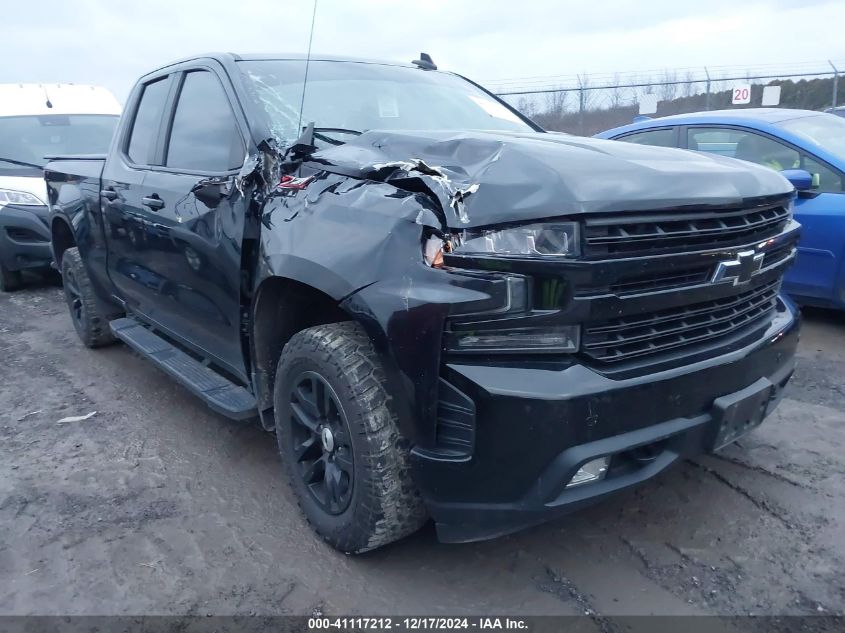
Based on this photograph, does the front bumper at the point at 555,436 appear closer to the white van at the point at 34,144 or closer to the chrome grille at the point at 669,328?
the chrome grille at the point at 669,328

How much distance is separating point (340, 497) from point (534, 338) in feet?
3.39

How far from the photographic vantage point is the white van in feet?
24.5

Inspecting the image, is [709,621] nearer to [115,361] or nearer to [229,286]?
[229,286]

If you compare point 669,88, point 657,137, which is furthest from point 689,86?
point 657,137

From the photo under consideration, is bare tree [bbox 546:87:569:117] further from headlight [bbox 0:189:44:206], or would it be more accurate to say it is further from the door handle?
the door handle

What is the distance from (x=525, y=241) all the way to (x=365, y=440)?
831 millimetres

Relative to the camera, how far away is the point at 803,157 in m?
5.04

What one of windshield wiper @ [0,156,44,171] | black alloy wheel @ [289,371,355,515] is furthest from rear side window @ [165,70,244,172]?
windshield wiper @ [0,156,44,171]

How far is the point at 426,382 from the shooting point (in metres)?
2.14

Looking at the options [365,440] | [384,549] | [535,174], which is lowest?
[384,549]

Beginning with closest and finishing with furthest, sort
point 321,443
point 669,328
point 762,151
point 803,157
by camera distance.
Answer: point 669,328 → point 321,443 → point 803,157 → point 762,151

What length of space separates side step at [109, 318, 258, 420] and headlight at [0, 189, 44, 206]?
370cm

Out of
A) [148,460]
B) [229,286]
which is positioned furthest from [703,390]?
[148,460]

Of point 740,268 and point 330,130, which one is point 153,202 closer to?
point 330,130
